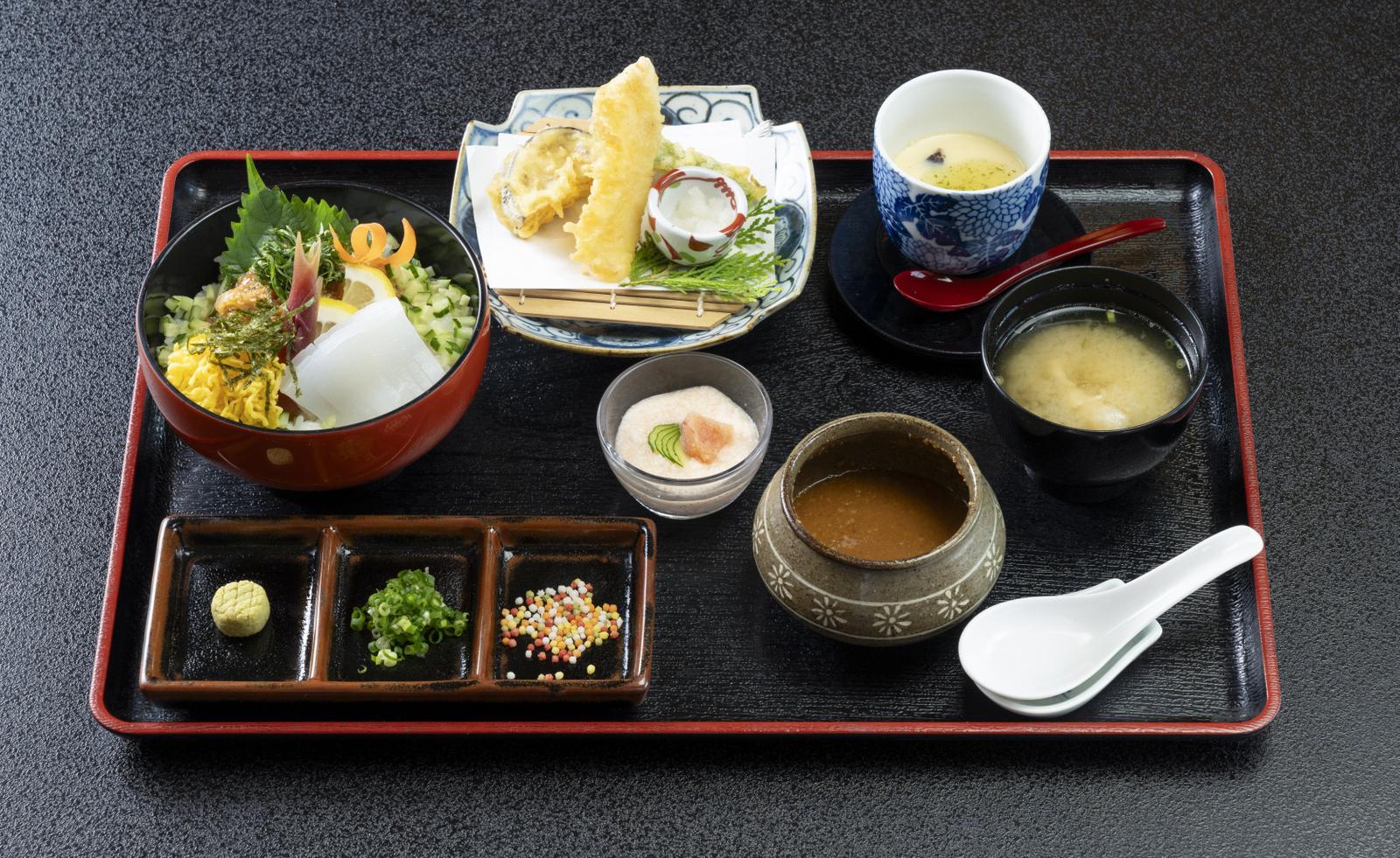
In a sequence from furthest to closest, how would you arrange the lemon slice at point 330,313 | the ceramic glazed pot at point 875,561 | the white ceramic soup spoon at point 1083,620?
1. the lemon slice at point 330,313
2. the white ceramic soup spoon at point 1083,620
3. the ceramic glazed pot at point 875,561

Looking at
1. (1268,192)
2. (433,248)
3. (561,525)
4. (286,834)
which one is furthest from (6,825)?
(1268,192)

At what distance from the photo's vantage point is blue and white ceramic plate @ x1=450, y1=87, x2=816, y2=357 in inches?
87.4

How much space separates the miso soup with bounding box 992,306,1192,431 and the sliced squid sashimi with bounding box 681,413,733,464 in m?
0.41

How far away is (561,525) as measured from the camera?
205 centimetres

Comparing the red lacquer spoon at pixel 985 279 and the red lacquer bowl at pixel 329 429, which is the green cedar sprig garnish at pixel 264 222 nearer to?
the red lacquer bowl at pixel 329 429

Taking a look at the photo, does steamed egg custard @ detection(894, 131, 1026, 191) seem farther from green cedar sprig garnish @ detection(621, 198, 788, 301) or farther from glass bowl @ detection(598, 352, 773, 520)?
glass bowl @ detection(598, 352, 773, 520)

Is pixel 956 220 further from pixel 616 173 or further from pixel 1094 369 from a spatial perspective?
pixel 616 173

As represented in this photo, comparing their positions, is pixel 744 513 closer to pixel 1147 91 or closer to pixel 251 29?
pixel 1147 91

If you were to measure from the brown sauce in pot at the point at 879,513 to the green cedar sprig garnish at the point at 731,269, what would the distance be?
38cm

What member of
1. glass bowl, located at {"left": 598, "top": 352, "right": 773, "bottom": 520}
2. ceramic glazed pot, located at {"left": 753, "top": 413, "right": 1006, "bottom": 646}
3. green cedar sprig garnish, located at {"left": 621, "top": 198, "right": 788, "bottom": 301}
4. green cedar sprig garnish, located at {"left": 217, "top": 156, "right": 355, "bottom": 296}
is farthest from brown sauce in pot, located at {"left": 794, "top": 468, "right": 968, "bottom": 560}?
green cedar sprig garnish, located at {"left": 217, "top": 156, "right": 355, "bottom": 296}

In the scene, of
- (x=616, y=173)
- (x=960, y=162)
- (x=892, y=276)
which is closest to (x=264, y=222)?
(x=616, y=173)

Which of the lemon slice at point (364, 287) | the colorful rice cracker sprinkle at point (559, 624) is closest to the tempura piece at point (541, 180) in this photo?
the lemon slice at point (364, 287)

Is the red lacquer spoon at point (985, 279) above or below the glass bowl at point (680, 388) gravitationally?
above

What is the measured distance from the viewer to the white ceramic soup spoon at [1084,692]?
1949 mm
